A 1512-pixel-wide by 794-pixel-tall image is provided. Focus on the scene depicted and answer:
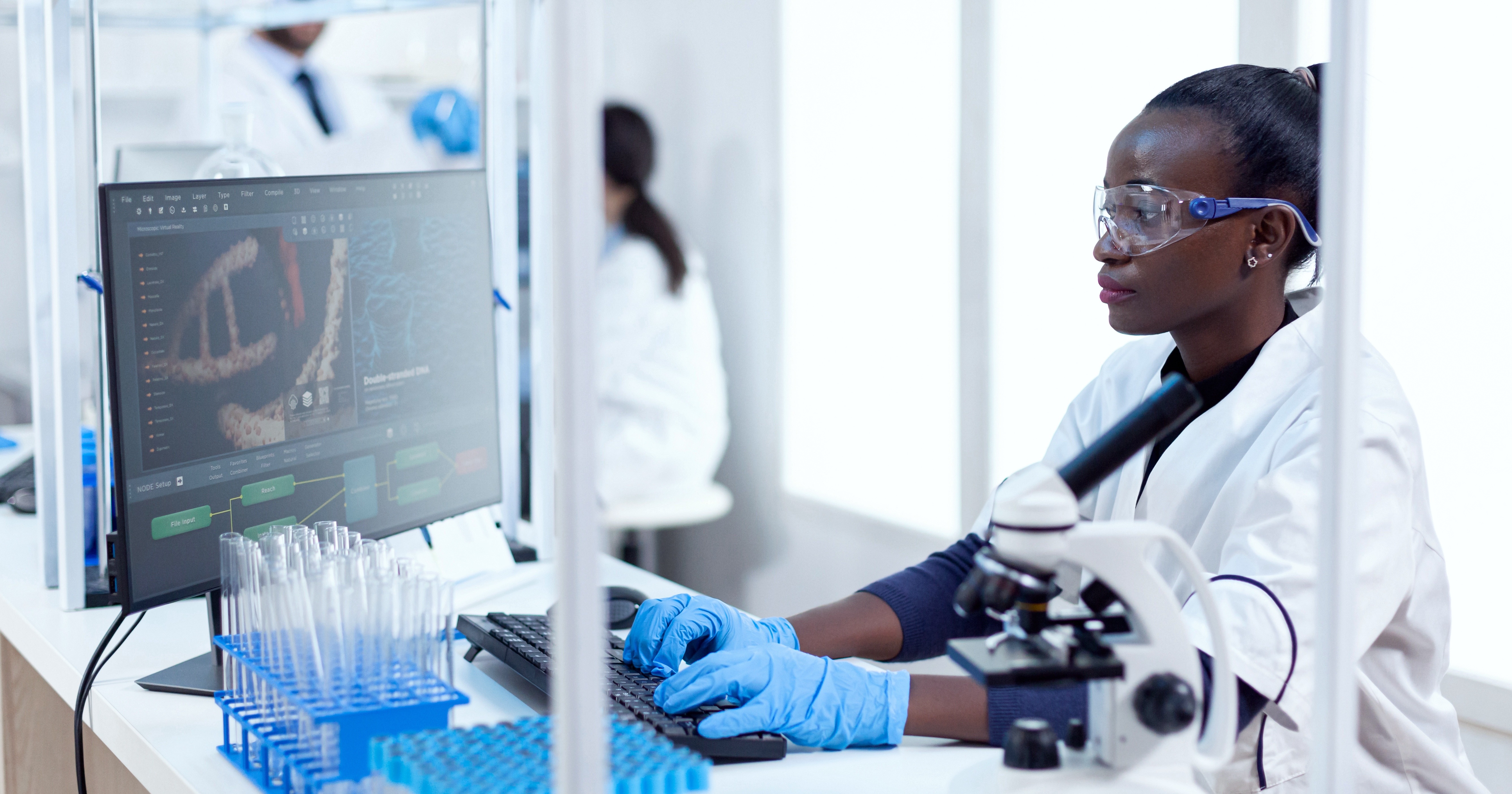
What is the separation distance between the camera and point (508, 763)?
81cm

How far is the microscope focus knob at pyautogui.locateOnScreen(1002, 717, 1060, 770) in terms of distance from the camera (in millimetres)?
837

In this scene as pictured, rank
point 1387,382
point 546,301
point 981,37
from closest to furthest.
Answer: point 1387,382, point 546,301, point 981,37

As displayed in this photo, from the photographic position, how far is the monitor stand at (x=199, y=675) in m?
1.17

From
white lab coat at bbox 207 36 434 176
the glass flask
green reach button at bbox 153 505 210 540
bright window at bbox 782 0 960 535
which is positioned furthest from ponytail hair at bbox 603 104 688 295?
green reach button at bbox 153 505 210 540

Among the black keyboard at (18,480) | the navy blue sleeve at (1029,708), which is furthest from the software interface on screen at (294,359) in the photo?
the black keyboard at (18,480)

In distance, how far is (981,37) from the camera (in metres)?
2.58

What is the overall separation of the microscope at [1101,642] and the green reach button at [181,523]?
0.69m

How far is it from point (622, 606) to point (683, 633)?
0.29 meters

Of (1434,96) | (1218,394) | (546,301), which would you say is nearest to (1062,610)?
(1218,394)

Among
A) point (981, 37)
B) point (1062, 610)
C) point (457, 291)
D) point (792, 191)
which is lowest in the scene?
point (1062, 610)

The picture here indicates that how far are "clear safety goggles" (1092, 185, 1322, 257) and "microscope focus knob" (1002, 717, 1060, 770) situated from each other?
24.8 inches

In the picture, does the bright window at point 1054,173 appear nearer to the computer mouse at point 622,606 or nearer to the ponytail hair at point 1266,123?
the ponytail hair at point 1266,123

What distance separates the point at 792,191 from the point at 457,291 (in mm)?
2007

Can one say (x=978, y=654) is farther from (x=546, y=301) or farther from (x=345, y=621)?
(x=546, y=301)
